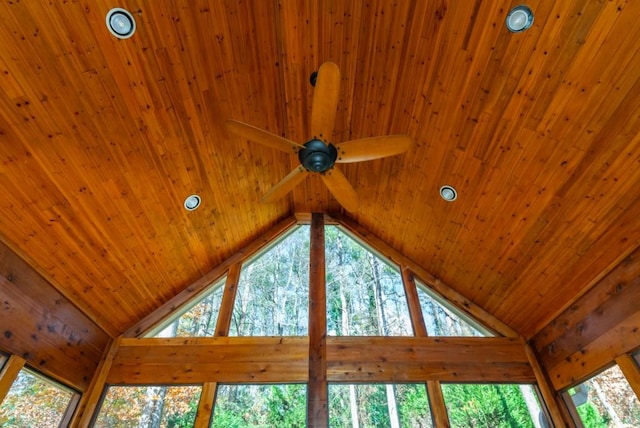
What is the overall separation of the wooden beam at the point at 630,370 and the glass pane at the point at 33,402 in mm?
4819

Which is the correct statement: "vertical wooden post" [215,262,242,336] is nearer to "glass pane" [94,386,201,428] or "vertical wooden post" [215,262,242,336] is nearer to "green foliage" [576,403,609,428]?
"glass pane" [94,386,201,428]

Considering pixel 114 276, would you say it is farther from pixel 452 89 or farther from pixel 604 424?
pixel 604 424

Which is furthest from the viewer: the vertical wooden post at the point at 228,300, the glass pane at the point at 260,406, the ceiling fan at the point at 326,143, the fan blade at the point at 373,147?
the vertical wooden post at the point at 228,300

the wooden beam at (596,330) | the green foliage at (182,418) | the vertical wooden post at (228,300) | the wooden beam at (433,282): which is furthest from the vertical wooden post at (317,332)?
the wooden beam at (596,330)

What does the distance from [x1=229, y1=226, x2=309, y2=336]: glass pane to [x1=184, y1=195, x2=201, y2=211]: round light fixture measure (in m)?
1.26

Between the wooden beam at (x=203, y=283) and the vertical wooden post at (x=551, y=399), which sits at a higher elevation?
the wooden beam at (x=203, y=283)

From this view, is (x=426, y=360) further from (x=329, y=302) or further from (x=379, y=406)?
(x=329, y=302)

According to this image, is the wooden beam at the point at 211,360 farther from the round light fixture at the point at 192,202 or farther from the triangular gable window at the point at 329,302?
the round light fixture at the point at 192,202

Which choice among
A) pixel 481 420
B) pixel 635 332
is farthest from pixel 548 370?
pixel 635 332

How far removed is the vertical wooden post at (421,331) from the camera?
332 cm

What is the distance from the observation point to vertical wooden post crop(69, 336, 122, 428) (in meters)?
3.25

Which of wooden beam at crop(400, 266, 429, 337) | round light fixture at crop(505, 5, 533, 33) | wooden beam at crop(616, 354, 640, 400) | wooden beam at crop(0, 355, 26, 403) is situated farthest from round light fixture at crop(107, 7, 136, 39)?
wooden beam at crop(616, 354, 640, 400)

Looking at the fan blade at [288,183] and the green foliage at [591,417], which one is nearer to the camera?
the fan blade at [288,183]

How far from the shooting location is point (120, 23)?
2189mm
